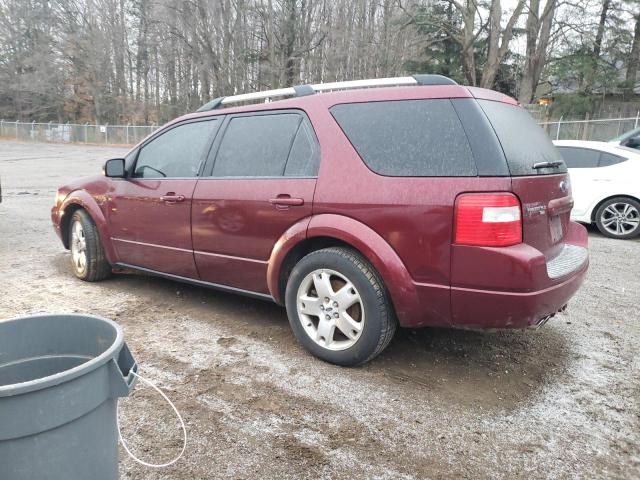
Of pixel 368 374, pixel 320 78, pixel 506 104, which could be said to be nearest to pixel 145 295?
pixel 368 374

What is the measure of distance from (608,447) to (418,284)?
1.20 meters

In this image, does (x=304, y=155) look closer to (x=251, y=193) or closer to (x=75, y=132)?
(x=251, y=193)

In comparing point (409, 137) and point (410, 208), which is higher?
point (409, 137)

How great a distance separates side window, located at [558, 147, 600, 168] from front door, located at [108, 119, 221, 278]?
6250 mm

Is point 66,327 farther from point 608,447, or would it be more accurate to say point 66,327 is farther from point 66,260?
point 66,260

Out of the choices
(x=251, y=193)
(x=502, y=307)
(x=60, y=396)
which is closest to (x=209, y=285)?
(x=251, y=193)

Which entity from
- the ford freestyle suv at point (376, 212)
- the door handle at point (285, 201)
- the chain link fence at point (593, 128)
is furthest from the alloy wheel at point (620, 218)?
the chain link fence at point (593, 128)

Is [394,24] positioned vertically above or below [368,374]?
above

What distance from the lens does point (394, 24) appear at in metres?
25.2

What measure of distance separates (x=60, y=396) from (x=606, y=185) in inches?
320

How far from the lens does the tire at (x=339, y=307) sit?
9.43 feet

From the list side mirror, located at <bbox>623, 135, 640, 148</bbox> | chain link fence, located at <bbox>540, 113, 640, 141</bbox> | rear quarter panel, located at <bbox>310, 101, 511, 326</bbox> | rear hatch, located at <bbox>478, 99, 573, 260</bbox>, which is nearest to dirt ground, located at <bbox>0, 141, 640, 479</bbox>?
rear quarter panel, located at <bbox>310, 101, 511, 326</bbox>

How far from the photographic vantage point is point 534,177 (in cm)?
273

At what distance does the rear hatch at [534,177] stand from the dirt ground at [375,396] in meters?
0.86
